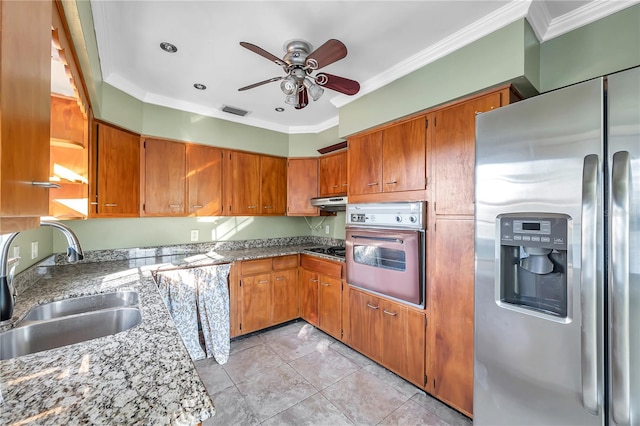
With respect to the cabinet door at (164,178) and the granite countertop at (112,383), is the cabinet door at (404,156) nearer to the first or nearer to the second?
the granite countertop at (112,383)

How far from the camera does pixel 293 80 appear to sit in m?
1.82

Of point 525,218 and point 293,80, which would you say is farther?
point 293,80

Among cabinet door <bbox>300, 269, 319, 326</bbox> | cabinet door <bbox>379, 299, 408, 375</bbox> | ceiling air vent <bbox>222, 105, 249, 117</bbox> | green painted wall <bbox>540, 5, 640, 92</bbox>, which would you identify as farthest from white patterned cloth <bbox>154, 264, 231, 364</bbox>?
green painted wall <bbox>540, 5, 640, 92</bbox>

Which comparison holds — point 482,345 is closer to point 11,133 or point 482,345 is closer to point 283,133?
point 11,133

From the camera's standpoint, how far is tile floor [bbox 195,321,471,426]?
74.3 inches

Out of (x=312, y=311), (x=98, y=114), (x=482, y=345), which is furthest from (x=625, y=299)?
(x=98, y=114)

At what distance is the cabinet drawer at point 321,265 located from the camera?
289 centimetres

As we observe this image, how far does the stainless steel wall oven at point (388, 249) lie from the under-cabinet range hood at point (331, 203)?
0.25 metres

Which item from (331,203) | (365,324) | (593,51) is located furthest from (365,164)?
(593,51)

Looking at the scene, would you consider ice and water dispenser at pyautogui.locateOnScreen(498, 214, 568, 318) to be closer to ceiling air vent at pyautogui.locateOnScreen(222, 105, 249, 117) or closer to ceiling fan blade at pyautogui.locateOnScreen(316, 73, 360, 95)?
ceiling fan blade at pyautogui.locateOnScreen(316, 73, 360, 95)

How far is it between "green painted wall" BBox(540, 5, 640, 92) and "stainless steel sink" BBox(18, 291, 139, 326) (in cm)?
296

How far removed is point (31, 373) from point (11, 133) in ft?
2.48

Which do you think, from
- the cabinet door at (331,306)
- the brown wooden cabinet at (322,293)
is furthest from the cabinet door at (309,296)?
the cabinet door at (331,306)

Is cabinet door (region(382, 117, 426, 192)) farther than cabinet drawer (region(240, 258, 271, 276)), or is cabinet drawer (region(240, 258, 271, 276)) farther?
cabinet drawer (region(240, 258, 271, 276))
